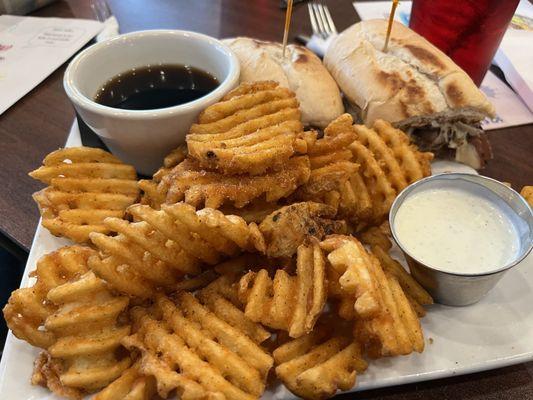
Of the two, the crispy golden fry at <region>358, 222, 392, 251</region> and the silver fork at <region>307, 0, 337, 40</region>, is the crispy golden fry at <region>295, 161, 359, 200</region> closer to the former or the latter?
the crispy golden fry at <region>358, 222, 392, 251</region>

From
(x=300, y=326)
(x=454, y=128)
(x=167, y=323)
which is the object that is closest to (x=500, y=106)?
(x=454, y=128)

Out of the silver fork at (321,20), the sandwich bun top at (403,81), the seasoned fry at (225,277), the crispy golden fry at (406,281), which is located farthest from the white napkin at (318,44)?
the crispy golden fry at (406,281)

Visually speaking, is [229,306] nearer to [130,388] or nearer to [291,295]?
[291,295]

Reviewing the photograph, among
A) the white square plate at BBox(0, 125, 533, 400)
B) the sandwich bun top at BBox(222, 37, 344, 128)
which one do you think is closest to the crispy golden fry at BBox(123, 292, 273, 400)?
the white square plate at BBox(0, 125, 533, 400)

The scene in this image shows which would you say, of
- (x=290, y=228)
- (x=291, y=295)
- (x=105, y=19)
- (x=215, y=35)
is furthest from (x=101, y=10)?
(x=291, y=295)

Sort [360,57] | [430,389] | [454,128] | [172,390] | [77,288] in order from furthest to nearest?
1. [360,57]
2. [454,128]
3. [430,389]
4. [77,288]
5. [172,390]

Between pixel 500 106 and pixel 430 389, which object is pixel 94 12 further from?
pixel 430 389
